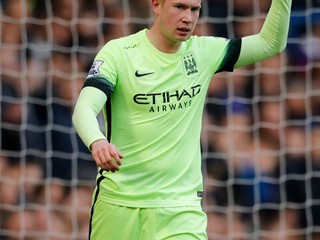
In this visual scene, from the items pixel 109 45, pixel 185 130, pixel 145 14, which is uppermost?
pixel 145 14

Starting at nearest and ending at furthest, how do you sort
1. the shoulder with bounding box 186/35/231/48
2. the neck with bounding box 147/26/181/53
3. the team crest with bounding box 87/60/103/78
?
the team crest with bounding box 87/60/103/78, the neck with bounding box 147/26/181/53, the shoulder with bounding box 186/35/231/48

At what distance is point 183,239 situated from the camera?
455 cm

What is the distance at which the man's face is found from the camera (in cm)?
463

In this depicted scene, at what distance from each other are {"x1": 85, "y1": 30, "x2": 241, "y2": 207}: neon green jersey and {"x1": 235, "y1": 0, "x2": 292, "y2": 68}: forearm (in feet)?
1.11

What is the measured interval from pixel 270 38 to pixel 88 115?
1139mm

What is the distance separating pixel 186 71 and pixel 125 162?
524 mm

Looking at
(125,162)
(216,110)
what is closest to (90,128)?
(125,162)

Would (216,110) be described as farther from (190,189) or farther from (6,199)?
(190,189)

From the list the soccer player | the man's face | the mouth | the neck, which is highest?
the man's face

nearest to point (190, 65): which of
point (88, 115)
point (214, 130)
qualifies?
point (88, 115)

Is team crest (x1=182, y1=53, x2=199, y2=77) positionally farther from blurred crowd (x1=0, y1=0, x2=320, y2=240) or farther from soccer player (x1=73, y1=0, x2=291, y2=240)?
blurred crowd (x1=0, y1=0, x2=320, y2=240)

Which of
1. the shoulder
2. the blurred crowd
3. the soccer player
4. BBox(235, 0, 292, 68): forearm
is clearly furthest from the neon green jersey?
the blurred crowd

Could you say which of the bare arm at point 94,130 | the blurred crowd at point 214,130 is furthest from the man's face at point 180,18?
the blurred crowd at point 214,130

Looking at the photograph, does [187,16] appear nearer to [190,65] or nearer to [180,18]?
[180,18]
